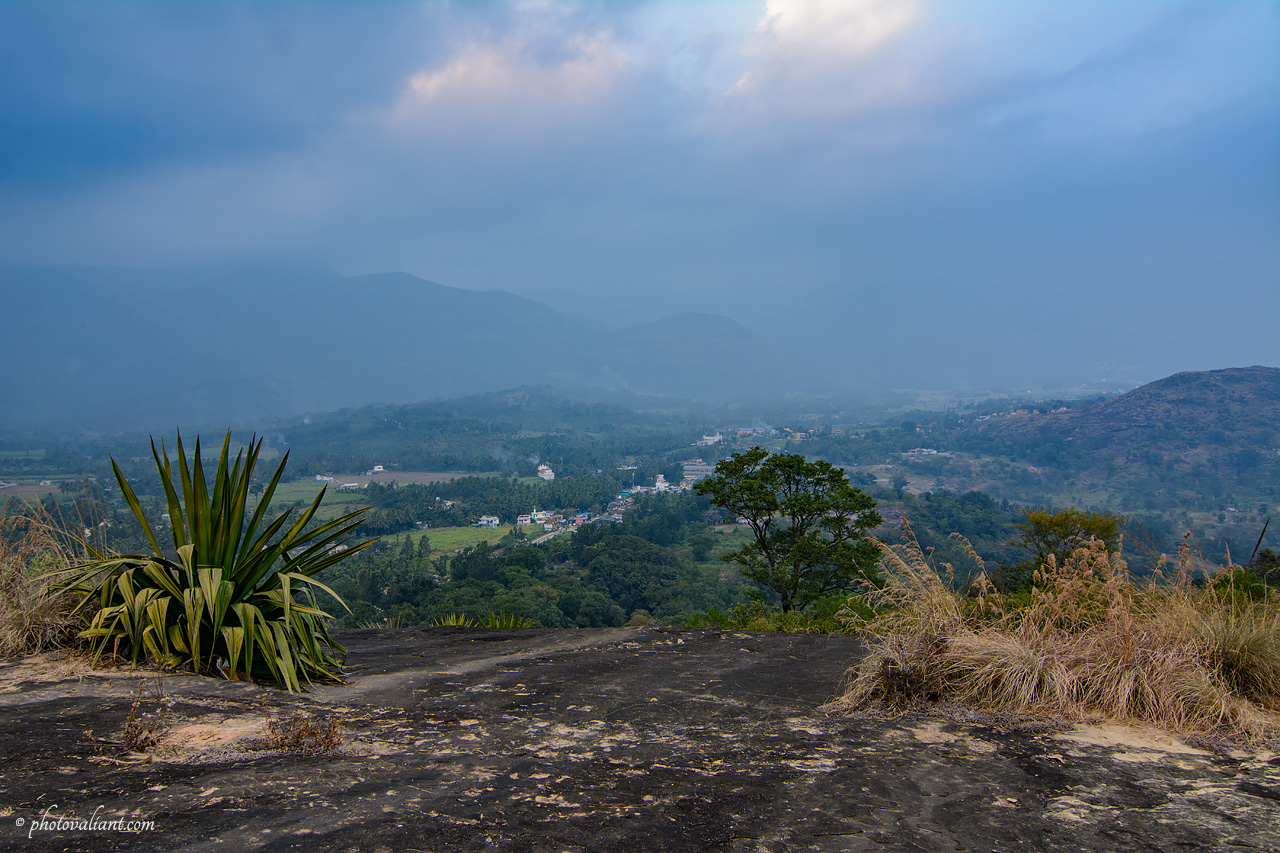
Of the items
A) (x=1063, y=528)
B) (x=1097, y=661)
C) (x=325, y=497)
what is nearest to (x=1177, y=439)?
(x=1063, y=528)

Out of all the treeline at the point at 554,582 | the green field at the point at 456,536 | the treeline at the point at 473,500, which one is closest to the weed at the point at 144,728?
the treeline at the point at 554,582

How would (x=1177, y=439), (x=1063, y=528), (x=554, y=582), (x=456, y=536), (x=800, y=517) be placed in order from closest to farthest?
(x=800, y=517) < (x=1063, y=528) < (x=554, y=582) < (x=456, y=536) < (x=1177, y=439)

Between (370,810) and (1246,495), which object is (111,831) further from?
(1246,495)

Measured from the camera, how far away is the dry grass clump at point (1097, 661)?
168 inches

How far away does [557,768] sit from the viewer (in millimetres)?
3412

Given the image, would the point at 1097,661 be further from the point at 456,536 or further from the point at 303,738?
the point at 456,536

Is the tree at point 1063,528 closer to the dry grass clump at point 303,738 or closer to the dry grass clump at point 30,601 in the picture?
the dry grass clump at point 303,738

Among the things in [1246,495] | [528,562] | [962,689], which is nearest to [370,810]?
[962,689]

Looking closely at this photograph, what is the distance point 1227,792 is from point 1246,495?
347 ft

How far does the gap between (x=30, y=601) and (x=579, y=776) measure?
17.5 ft

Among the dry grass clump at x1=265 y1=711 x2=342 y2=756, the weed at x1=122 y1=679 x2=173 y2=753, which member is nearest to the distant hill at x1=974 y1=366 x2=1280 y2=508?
the dry grass clump at x1=265 y1=711 x2=342 y2=756

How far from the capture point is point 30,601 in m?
5.40

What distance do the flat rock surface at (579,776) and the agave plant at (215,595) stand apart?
32cm

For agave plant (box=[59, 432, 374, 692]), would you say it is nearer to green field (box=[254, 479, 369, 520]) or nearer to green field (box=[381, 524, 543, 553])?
green field (box=[381, 524, 543, 553])
